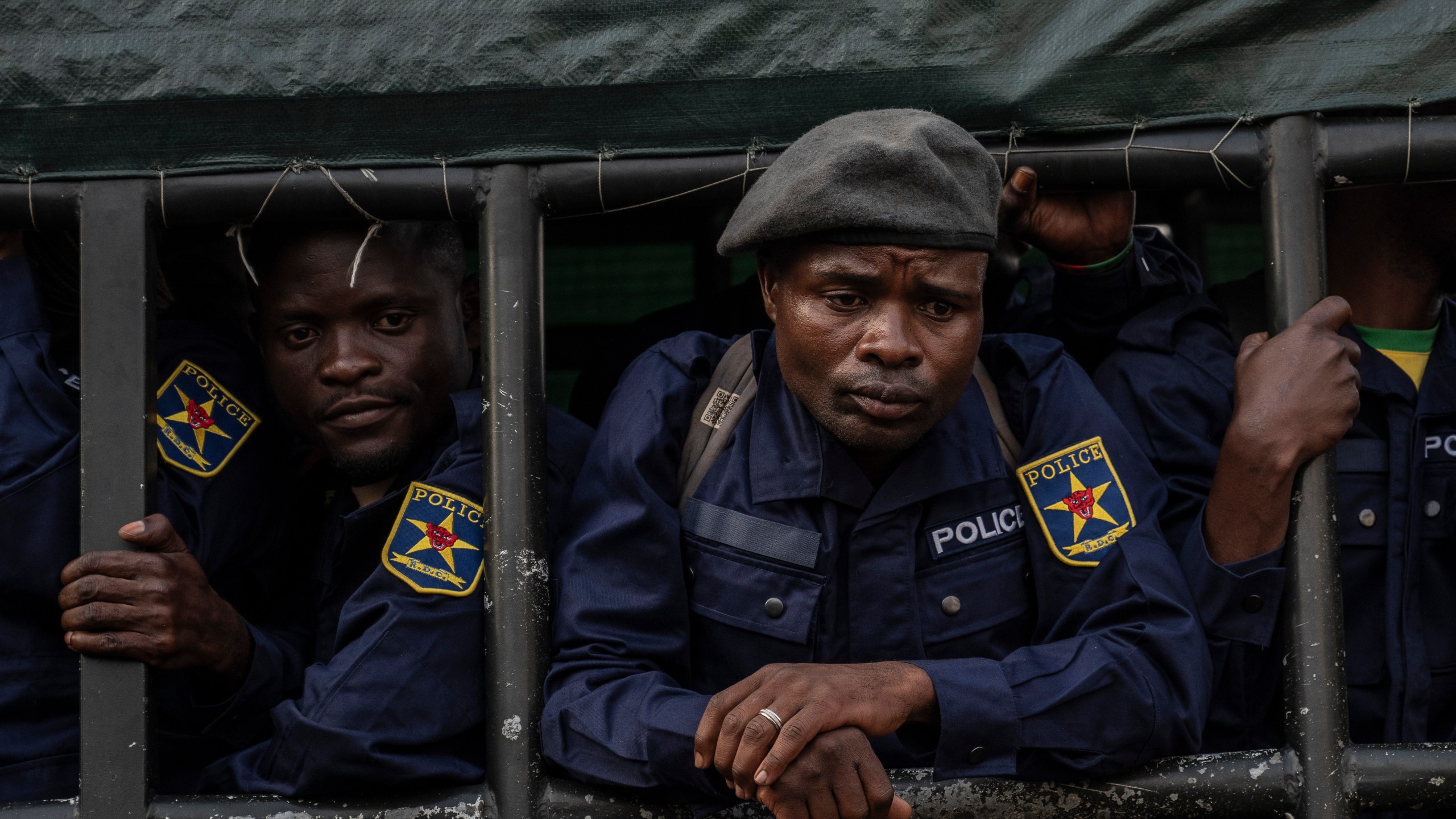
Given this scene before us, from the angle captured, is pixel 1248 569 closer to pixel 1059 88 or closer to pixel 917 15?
pixel 1059 88

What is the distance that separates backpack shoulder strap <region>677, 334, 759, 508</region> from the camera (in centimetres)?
185

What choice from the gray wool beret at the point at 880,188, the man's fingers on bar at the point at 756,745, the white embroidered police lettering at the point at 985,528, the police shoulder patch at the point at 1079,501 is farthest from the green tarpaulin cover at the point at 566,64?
the man's fingers on bar at the point at 756,745

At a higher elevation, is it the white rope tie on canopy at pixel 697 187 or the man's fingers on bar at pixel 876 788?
the white rope tie on canopy at pixel 697 187

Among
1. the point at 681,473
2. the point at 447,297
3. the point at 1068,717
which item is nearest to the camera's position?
the point at 1068,717

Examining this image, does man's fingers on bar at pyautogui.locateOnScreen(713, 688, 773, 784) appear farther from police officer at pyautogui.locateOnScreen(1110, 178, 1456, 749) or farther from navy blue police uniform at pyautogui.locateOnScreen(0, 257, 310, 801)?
navy blue police uniform at pyautogui.locateOnScreen(0, 257, 310, 801)

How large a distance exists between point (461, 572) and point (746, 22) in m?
0.91

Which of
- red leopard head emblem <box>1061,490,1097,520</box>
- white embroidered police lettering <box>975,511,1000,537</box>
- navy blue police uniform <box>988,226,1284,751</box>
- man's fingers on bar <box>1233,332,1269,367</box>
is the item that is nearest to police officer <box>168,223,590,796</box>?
white embroidered police lettering <box>975,511,1000,537</box>

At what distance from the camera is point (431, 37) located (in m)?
1.79

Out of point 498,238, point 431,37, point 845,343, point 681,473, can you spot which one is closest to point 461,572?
point 681,473

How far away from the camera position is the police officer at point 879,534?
1.62 m

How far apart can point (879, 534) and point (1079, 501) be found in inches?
11.6

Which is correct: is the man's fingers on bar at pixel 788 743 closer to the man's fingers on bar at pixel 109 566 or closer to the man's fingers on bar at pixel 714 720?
the man's fingers on bar at pixel 714 720

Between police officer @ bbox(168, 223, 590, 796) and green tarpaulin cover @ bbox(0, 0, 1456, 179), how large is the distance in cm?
34

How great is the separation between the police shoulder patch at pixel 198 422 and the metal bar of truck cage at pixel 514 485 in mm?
514
